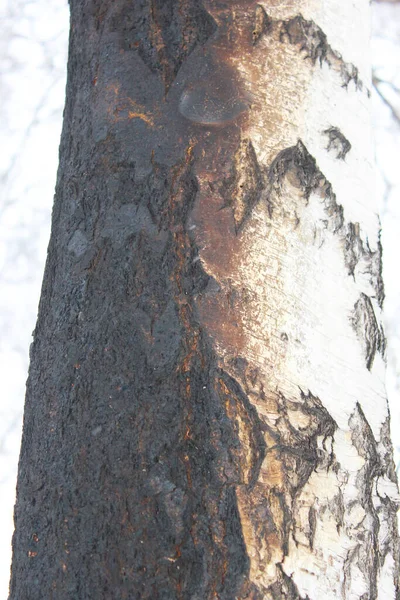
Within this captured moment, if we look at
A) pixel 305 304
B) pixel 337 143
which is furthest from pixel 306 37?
pixel 305 304

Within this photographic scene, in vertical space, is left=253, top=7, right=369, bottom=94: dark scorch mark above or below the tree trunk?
above

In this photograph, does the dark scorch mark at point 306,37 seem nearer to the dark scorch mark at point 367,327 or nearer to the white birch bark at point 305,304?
the white birch bark at point 305,304

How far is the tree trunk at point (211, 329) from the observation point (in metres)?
0.34

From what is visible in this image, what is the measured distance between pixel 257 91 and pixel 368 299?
0.14m

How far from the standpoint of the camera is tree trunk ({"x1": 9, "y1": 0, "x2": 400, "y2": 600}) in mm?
339

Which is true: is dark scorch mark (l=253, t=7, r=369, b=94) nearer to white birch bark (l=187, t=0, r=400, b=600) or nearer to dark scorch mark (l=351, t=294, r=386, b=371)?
white birch bark (l=187, t=0, r=400, b=600)

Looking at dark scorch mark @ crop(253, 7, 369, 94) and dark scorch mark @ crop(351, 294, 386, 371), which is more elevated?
dark scorch mark @ crop(253, 7, 369, 94)

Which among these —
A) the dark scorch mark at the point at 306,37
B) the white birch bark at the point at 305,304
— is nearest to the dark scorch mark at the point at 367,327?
the white birch bark at the point at 305,304

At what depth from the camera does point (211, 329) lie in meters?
0.36

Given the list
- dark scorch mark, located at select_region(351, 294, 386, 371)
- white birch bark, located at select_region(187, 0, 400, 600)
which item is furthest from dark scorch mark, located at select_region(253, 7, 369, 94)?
dark scorch mark, located at select_region(351, 294, 386, 371)

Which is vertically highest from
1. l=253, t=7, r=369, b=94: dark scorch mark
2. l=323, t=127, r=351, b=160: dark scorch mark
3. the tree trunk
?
l=253, t=7, r=369, b=94: dark scorch mark

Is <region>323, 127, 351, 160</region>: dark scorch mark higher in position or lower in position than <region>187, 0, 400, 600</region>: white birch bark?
higher

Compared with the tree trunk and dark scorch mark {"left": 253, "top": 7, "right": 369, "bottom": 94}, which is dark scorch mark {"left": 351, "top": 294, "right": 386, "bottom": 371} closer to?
the tree trunk

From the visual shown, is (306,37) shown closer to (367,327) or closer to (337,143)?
(337,143)
